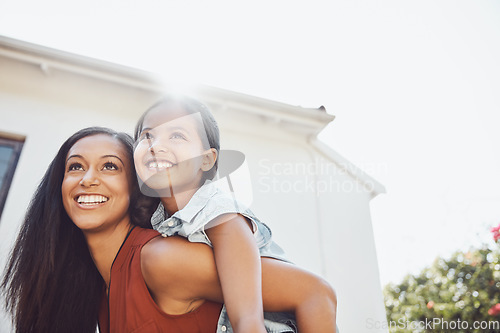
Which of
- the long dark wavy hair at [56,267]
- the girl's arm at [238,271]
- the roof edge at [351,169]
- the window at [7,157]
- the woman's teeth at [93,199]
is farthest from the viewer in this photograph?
the roof edge at [351,169]

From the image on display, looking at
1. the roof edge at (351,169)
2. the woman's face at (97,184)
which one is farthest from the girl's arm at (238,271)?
the roof edge at (351,169)

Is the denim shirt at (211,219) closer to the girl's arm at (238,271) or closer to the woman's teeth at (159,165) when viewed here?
the girl's arm at (238,271)

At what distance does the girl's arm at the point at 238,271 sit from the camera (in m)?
1.11

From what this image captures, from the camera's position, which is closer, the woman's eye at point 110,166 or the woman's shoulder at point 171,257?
the woman's shoulder at point 171,257

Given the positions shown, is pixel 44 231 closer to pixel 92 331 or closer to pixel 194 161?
pixel 92 331

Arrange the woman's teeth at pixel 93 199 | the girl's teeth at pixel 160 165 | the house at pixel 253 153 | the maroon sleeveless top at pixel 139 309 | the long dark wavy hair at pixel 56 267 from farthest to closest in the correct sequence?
the house at pixel 253 153 < the long dark wavy hair at pixel 56 267 < the woman's teeth at pixel 93 199 < the girl's teeth at pixel 160 165 < the maroon sleeveless top at pixel 139 309

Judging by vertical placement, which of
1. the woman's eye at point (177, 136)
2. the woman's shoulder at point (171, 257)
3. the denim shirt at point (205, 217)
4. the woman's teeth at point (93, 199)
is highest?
the woman's eye at point (177, 136)

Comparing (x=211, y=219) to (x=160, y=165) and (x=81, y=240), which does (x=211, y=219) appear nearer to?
(x=160, y=165)

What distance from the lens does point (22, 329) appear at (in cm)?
178

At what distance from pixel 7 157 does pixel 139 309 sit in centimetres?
348

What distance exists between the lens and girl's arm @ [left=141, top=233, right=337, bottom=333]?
1211mm

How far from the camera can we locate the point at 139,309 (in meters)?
1.26

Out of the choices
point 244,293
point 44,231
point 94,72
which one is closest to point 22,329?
point 44,231

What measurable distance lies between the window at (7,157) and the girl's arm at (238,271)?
11.1 ft
